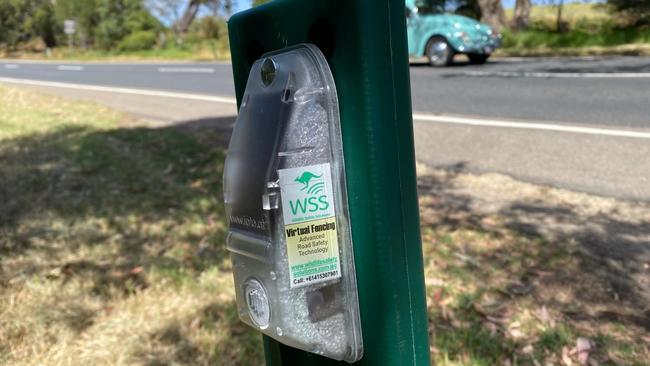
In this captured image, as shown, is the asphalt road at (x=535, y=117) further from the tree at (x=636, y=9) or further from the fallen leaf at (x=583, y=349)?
the tree at (x=636, y=9)

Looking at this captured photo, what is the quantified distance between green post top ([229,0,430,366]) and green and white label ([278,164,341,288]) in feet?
0.14

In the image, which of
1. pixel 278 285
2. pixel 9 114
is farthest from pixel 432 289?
pixel 9 114

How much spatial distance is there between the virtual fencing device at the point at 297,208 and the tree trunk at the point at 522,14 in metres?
21.6

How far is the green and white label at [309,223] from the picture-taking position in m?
0.92

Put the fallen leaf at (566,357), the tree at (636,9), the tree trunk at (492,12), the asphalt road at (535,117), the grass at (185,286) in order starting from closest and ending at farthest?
1. the fallen leaf at (566,357)
2. the grass at (185,286)
3. the asphalt road at (535,117)
4. the tree at (636,9)
5. the tree trunk at (492,12)

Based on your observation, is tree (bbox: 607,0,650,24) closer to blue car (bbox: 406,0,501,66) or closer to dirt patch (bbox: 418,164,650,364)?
blue car (bbox: 406,0,501,66)

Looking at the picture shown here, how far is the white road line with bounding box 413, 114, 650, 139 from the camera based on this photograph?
561cm

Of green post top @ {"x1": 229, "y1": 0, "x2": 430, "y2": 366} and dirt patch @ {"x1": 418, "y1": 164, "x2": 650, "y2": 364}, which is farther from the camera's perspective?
dirt patch @ {"x1": 418, "y1": 164, "x2": 650, "y2": 364}

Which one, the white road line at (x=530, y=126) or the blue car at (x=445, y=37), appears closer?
the white road line at (x=530, y=126)

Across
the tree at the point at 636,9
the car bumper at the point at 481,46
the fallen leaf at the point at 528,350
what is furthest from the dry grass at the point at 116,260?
the tree at the point at 636,9

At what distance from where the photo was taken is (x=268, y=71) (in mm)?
998

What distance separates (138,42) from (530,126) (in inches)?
1556

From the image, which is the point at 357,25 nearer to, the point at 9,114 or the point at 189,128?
the point at 189,128

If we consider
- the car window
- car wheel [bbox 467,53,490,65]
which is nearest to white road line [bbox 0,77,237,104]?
the car window
